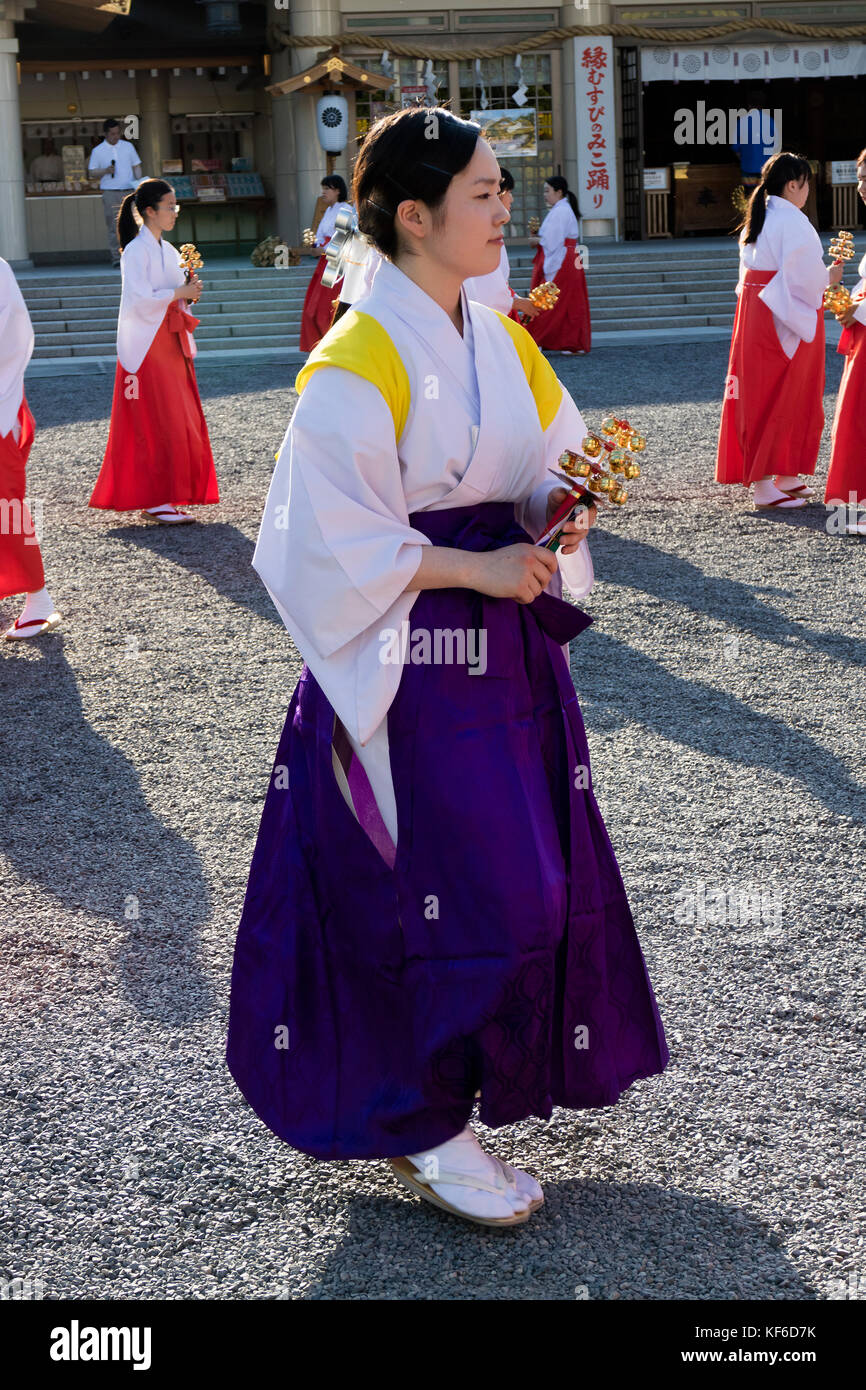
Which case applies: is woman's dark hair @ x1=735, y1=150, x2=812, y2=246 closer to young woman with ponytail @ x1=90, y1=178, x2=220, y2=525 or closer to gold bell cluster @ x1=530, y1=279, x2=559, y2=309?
gold bell cluster @ x1=530, y1=279, x2=559, y2=309

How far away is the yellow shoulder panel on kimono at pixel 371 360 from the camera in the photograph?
7.29 ft

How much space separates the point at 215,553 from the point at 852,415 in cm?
305

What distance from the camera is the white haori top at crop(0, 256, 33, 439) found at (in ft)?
19.0

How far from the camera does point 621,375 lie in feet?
41.6

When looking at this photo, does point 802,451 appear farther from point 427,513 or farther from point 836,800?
point 427,513

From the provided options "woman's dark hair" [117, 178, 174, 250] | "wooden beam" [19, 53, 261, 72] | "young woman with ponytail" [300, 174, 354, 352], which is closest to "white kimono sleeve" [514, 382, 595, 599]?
"woman's dark hair" [117, 178, 174, 250]

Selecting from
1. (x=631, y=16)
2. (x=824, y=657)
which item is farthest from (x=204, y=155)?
(x=824, y=657)

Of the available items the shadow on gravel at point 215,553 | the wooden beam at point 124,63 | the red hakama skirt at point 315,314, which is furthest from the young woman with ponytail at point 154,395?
the wooden beam at point 124,63

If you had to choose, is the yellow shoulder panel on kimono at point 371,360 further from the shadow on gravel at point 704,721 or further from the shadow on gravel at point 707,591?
the shadow on gravel at point 707,591

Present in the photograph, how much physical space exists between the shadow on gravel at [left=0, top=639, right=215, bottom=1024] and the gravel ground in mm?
10

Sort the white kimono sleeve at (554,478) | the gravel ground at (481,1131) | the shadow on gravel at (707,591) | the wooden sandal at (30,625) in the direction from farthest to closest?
the wooden sandal at (30,625)
the shadow on gravel at (707,591)
the white kimono sleeve at (554,478)
the gravel ground at (481,1131)

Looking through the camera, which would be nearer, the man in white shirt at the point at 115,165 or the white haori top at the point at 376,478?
the white haori top at the point at 376,478

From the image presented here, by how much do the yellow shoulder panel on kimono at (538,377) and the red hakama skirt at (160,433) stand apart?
5.55m

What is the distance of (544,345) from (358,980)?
12.8 meters
